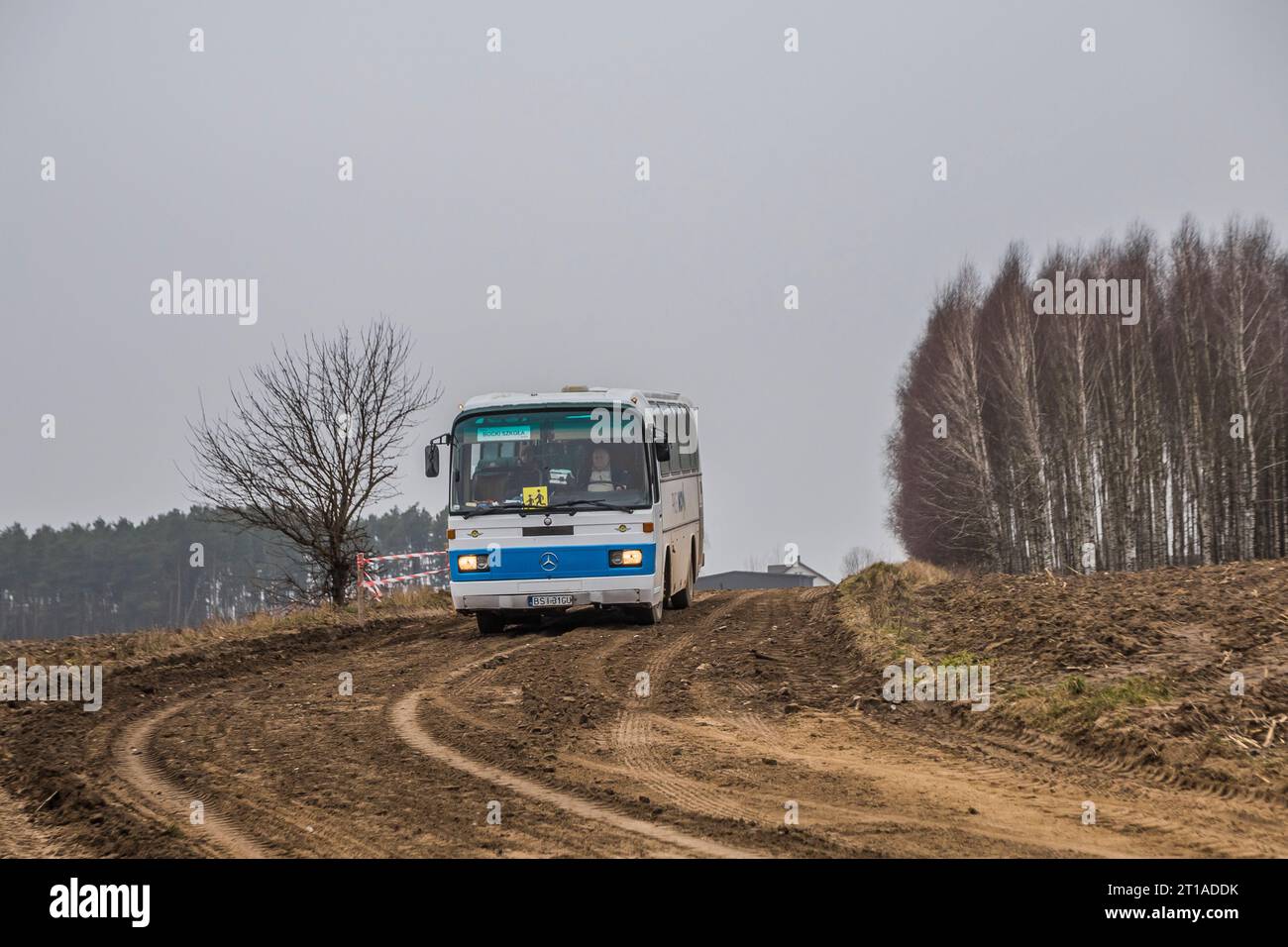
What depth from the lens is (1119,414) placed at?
48.2 meters

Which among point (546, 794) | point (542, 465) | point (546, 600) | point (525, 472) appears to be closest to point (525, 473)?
point (525, 472)

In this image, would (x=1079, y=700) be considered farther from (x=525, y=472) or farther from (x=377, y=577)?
(x=377, y=577)

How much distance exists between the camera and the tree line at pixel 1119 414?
44.4 metres

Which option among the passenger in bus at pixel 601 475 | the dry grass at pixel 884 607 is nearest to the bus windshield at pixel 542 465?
the passenger in bus at pixel 601 475

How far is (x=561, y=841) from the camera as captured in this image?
6.71 meters

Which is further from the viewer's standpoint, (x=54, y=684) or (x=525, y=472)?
(x=525, y=472)

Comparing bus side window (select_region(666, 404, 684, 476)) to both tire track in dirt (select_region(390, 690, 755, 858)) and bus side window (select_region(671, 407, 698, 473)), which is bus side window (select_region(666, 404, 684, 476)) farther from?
tire track in dirt (select_region(390, 690, 755, 858))

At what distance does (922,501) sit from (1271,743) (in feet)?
157

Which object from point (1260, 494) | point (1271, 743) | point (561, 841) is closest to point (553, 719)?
point (561, 841)

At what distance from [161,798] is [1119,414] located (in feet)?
148

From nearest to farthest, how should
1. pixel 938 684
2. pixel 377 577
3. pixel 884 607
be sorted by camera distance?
1. pixel 938 684
2. pixel 884 607
3. pixel 377 577

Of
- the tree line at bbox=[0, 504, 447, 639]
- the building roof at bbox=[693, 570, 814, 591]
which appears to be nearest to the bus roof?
the building roof at bbox=[693, 570, 814, 591]
